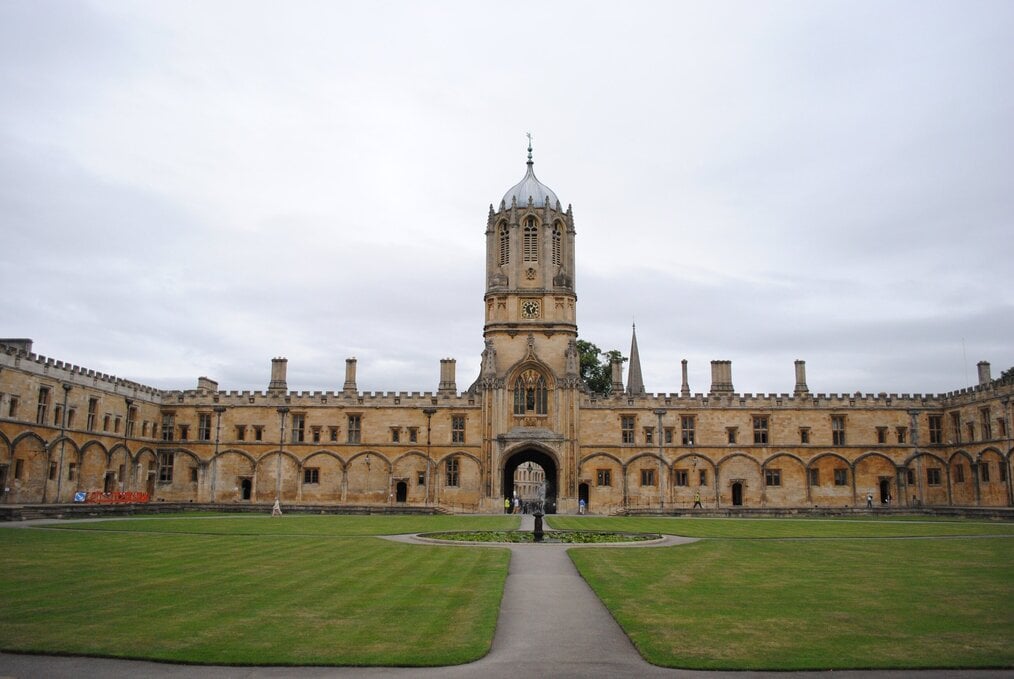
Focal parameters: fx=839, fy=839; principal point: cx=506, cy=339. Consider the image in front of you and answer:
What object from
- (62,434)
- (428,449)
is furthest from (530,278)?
(62,434)

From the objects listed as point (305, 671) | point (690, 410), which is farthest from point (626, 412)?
point (305, 671)

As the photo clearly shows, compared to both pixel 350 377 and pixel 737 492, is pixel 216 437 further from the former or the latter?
pixel 737 492

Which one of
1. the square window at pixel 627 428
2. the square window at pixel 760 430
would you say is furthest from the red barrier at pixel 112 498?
the square window at pixel 760 430

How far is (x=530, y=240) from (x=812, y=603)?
50122 millimetres

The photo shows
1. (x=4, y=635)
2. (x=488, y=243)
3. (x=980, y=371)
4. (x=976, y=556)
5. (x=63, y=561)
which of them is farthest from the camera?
(x=488, y=243)

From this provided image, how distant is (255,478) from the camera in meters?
60.3

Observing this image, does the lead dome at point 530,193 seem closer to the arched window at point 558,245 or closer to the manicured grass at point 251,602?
the arched window at point 558,245

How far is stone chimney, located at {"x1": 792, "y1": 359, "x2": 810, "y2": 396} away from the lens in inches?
2462

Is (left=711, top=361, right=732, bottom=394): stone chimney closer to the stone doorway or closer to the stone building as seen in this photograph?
the stone building

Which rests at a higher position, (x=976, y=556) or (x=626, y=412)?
(x=626, y=412)

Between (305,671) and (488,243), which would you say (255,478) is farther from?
(305,671)

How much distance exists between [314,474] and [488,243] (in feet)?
70.3

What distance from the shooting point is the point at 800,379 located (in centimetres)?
6316

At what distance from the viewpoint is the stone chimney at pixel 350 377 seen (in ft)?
204
